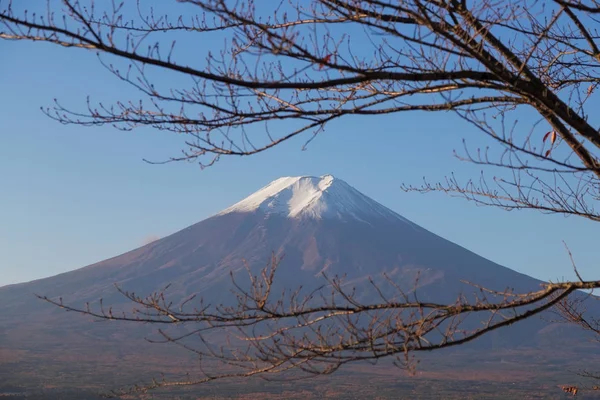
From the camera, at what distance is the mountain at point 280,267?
344ft

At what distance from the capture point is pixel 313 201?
153875 millimetres

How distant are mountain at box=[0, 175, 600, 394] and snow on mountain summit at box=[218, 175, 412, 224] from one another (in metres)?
0.37

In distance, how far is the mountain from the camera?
10494 centimetres

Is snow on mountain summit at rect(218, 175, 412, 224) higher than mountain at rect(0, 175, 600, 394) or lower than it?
higher

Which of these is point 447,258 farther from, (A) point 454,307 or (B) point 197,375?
(A) point 454,307

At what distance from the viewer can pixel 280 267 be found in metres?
127

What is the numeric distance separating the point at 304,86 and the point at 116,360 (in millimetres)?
79382

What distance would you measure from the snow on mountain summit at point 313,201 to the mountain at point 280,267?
0.37 m

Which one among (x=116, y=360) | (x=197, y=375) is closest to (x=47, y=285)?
(x=116, y=360)

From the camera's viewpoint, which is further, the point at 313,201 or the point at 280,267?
the point at 313,201

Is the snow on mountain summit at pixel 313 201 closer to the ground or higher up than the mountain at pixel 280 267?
higher up

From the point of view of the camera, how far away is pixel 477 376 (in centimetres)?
8075

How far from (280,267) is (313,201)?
96.6 ft

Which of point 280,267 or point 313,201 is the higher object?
point 313,201
